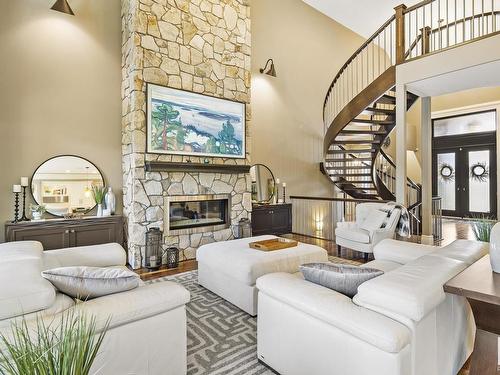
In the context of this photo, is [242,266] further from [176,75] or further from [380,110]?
[380,110]

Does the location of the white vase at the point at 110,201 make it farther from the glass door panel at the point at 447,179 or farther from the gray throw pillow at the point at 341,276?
the glass door panel at the point at 447,179

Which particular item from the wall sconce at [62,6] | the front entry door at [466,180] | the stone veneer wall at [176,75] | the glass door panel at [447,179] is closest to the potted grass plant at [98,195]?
the stone veneer wall at [176,75]

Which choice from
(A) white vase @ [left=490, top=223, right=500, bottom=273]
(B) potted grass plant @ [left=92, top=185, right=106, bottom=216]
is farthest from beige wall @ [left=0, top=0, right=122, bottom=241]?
(A) white vase @ [left=490, top=223, right=500, bottom=273]

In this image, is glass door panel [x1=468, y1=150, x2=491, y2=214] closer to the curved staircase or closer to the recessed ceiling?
the curved staircase

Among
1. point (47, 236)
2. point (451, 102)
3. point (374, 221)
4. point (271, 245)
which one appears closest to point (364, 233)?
point (374, 221)

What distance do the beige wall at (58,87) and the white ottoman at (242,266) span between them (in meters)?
2.44

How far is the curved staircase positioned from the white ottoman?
3.39 meters

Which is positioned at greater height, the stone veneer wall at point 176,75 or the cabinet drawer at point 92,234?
the stone veneer wall at point 176,75

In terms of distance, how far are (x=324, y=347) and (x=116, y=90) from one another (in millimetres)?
4807

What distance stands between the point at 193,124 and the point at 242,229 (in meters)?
2.04

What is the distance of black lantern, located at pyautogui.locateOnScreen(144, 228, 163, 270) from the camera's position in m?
4.21

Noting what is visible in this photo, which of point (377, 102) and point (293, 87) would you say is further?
point (293, 87)

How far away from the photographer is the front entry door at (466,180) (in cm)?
829

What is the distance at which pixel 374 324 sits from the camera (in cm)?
130
